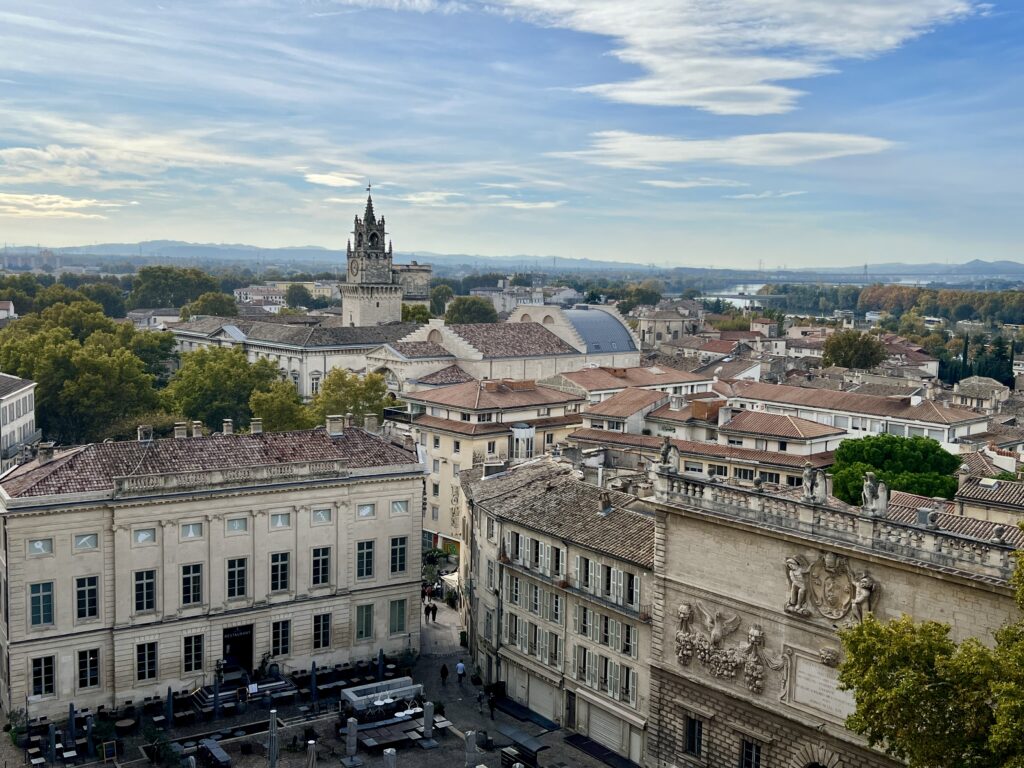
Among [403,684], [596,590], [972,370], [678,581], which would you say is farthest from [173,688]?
[972,370]

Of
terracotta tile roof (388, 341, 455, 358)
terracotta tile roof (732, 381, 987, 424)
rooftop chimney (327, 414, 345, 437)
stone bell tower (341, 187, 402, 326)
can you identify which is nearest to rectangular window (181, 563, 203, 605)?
rooftop chimney (327, 414, 345, 437)

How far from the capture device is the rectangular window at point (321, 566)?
153ft

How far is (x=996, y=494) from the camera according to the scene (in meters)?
44.3

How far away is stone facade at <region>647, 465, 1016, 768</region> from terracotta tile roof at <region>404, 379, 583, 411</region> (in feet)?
131

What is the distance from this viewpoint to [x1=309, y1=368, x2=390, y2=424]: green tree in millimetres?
84188

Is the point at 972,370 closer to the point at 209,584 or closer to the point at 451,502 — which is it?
Result: the point at 451,502

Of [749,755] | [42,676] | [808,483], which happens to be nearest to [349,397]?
[42,676]

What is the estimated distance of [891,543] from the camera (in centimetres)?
2911

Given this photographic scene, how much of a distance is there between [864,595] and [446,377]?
67262mm

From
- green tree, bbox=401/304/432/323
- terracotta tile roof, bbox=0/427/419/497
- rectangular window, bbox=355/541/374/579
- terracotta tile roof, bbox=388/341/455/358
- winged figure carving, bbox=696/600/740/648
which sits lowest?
rectangular window, bbox=355/541/374/579

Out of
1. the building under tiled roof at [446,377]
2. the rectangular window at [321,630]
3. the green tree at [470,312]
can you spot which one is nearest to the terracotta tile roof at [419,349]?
the building under tiled roof at [446,377]

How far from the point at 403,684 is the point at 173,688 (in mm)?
9706

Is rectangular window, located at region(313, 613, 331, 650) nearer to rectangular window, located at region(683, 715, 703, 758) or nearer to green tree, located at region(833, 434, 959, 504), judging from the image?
rectangular window, located at region(683, 715, 703, 758)

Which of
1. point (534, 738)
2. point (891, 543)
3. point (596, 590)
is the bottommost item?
point (534, 738)
